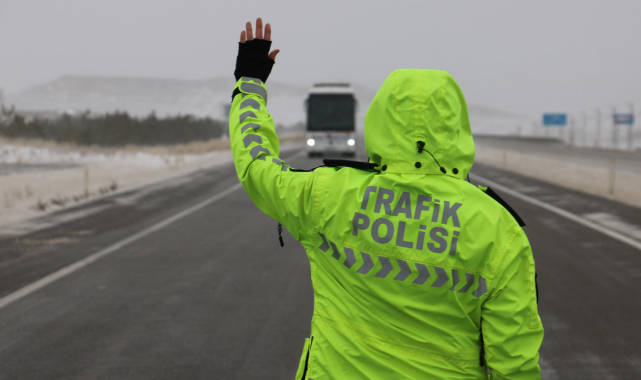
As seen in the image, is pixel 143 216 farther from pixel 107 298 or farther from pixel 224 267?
pixel 107 298

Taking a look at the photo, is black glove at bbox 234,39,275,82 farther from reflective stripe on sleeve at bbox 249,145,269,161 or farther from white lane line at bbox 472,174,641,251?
white lane line at bbox 472,174,641,251

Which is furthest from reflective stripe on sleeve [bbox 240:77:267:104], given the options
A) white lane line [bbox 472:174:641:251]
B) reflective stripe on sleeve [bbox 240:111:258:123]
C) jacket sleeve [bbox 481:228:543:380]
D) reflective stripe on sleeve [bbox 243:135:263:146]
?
white lane line [bbox 472:174:641:251]

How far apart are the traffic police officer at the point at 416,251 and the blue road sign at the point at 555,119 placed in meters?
89.4

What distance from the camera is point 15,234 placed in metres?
10.2

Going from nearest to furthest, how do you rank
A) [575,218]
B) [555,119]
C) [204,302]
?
[204,302], [575,218], [555,119]

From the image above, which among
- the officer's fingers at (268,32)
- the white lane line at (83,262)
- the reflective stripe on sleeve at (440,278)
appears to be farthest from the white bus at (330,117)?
the reflective stripe on sleeve at (440,278)

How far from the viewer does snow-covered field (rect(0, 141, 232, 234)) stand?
14.9m

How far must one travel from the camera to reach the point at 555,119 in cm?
8662

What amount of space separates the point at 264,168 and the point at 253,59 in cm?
52

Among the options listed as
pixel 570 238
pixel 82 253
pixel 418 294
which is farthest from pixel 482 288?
pixel 570 238

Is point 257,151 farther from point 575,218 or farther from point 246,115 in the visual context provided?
point 575,218

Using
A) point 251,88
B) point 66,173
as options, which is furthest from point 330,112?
point 251,88

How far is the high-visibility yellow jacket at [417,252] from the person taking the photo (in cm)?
194

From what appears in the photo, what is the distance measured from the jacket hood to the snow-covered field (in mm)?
10095
